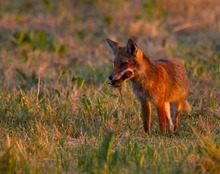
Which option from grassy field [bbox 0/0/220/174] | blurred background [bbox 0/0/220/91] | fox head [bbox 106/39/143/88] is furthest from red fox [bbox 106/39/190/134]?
blurred background [bbox 0/0/220/91]

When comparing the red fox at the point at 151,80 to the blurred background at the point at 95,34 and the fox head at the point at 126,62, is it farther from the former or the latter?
the blurred background at the point at 95,34

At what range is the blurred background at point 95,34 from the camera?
10.2 metres

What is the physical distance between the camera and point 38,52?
37.6 feet

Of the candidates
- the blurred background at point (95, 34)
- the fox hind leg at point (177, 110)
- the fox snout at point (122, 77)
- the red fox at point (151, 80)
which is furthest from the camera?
the blurred background at point (95, 34)

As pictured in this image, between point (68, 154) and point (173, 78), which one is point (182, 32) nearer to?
point (173, 78)

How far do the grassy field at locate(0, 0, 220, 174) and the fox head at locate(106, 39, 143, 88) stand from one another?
26.1 inches

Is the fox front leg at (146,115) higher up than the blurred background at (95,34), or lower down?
lower down

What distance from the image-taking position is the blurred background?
10195mm

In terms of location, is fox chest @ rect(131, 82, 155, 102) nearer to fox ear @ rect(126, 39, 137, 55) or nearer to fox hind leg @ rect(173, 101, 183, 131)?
fox ear @ rect(126, 39, 137, 55)

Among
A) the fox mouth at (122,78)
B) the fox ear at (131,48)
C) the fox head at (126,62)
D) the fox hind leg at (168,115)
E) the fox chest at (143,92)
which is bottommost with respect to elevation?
the fox hind leg at (168,115)

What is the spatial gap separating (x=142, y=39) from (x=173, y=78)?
490 cm

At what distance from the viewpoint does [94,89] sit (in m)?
8.42

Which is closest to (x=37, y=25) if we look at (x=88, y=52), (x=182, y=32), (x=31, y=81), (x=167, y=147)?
(x=88, y=52)

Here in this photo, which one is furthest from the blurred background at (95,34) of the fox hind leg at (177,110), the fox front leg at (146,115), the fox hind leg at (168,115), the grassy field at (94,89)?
the fox front leg at (146,115)
